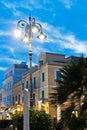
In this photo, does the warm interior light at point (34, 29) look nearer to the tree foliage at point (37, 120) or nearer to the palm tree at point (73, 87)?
the palm tree at point (73, 87)

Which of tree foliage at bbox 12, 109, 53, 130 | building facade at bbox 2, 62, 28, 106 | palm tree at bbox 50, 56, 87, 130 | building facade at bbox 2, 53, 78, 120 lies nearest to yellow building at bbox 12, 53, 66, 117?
building facade at bbox 2, 53, 78, 120

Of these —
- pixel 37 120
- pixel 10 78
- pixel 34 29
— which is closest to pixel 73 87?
pixel 37 120

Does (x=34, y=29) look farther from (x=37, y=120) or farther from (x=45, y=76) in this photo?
(x=45, y=76)

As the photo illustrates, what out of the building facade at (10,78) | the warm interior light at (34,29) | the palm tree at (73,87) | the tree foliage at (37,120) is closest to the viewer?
the palm tree at (73,87)

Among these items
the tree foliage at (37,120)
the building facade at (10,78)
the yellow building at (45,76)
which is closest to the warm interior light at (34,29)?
the tree foliage at (37,120)

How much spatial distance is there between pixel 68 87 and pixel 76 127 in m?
2.33

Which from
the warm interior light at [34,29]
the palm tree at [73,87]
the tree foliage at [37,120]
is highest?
the warm interior light at [34,29]

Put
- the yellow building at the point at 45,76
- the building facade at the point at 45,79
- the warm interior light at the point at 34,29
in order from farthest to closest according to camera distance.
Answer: the yellow building at the point at 45,76 < the building facade at the point at 45,79 < the warm interior light at the point at 34,29

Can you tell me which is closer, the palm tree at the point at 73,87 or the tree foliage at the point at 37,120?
the palm tree at the point at 73,87

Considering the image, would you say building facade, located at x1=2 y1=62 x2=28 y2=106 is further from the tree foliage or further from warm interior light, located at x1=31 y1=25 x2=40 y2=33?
the tree foliage

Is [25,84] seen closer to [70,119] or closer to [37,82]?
[37,82]

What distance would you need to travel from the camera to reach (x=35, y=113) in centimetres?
1734

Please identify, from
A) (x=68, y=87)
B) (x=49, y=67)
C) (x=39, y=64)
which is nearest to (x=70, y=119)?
(x=68, y=87)

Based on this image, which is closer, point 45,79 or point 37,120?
point 37,120
